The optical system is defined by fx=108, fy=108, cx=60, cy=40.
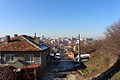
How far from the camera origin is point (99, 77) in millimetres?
12781

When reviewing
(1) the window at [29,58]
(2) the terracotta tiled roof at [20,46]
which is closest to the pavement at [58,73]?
(1) the window at [29,58]

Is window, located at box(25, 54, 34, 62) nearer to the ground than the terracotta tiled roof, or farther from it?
nearer to the ground

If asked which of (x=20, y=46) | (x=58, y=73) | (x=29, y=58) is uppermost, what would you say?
(x=20, y=46)

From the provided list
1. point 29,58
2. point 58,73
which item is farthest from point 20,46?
point 58,73

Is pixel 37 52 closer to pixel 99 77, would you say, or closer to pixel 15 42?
pixel 15 42

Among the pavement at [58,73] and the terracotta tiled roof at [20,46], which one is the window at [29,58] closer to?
the terracotta tiled roof at [20,46]

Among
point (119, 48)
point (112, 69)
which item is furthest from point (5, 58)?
point (119, 48)

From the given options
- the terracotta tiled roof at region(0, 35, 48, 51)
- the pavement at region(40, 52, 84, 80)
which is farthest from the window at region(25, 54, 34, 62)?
the pavement at region(40, 52, 84, 80)

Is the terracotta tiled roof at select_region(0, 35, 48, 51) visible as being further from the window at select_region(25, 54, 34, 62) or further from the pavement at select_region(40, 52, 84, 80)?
the pavement at select_region(40, 52, 84, 80)

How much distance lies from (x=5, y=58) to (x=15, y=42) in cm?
336

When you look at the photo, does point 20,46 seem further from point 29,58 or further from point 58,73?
point 58,73

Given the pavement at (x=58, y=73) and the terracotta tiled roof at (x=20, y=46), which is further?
the terracotta tiled roof at (x=20, y=46)

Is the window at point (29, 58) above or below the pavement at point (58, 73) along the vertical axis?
above

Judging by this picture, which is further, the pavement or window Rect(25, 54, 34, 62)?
window Rect(25, 54, 34, 62)
